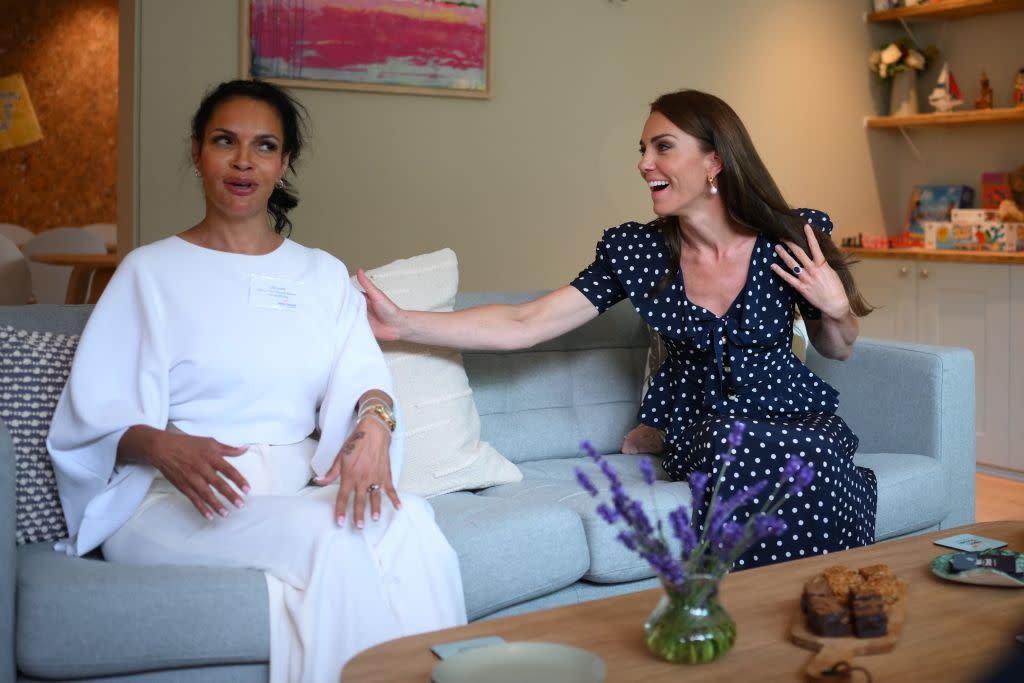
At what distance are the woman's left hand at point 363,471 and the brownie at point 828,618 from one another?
0.72 metres

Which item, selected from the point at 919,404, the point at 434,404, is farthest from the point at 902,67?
the point at 434,404

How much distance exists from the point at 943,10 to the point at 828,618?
433 cm

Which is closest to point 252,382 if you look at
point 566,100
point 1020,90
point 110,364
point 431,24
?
point 110,364

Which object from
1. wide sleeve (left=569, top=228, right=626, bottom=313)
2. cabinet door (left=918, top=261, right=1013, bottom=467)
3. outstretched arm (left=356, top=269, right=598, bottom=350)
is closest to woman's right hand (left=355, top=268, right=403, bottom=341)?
outstretched arm (left=356, top=269, right=598, bottom=350)

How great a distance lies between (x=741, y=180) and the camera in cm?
258

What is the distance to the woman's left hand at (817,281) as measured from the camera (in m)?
2.53

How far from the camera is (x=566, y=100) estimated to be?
15.3ft

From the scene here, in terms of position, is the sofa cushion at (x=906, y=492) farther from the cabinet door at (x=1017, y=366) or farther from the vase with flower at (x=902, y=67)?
the vase with flower at (x=902, y=67)

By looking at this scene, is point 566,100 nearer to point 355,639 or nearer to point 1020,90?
point 1020,90

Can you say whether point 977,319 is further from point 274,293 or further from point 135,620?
point 135,620

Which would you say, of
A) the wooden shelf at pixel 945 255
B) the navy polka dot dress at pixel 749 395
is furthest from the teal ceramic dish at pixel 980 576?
the wooden shelf at pixel 945 255

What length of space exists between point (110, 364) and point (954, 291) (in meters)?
3.70

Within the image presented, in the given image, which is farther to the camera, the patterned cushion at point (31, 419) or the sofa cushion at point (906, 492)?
the sofa cushion at point (906, 492)

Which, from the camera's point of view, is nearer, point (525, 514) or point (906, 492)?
point (525, 514)
